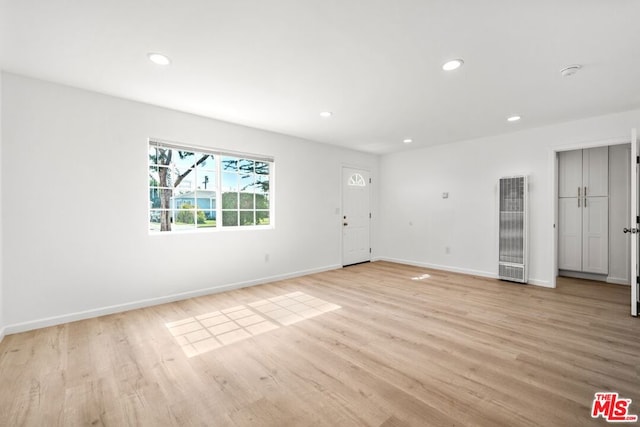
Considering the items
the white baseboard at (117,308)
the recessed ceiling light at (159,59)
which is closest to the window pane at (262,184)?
the white baseboard at (117,308)

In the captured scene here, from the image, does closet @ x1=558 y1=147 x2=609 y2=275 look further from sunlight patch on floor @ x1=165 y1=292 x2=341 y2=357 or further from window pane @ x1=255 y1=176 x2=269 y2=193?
window pane @ x1=255 y1=176 x2=269 y2=193

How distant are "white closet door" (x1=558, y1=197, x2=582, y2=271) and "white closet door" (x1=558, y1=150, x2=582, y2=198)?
152 mm

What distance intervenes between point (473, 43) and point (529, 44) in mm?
453

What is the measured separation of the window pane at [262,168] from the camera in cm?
472

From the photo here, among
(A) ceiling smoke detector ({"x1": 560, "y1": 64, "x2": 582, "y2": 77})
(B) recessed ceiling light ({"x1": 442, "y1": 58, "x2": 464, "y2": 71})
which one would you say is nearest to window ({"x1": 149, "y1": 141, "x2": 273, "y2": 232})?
(B) recessed ceiling light ({"x1": 442, "y1": 58, "x2": 464, "y2": 71})

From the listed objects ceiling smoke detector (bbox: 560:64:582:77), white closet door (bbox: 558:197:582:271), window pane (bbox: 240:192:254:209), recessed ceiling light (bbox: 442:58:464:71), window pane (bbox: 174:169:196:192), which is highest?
recessed ceiling light (bbox: 442:58:464:71)

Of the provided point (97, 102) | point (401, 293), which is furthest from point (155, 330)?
point (401, 293)

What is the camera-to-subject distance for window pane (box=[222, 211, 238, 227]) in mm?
4320

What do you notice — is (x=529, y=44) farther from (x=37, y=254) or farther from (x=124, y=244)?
(x=37, y=254)

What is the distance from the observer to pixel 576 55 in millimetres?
2363

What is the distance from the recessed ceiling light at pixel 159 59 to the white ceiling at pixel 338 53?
2.5 inches

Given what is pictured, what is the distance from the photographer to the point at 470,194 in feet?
17.5

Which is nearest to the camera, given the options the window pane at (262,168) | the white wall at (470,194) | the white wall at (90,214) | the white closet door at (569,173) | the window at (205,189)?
the white wall at (90,214)

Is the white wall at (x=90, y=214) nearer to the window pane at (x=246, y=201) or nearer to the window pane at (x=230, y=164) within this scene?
the window pane at (x=230, y=164)
